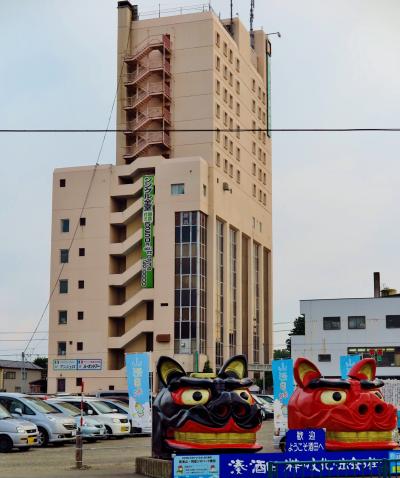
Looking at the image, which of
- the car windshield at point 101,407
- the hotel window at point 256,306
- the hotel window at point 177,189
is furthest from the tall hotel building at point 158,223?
the car windshield at point 101,407

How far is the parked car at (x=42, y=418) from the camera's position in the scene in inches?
1136

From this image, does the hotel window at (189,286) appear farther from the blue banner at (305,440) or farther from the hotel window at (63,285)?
the blue banner at (305,440)

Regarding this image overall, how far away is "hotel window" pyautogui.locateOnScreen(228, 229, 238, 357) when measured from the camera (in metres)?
78.9

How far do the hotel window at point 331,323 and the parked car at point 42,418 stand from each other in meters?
46.8

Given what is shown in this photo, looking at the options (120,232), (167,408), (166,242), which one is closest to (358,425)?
(167,408)

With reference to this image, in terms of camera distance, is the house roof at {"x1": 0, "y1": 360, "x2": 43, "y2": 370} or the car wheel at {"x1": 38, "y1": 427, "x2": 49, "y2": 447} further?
the house roof at {"x1": 0, "y1": 360, "x2": 43, "y2": 370}

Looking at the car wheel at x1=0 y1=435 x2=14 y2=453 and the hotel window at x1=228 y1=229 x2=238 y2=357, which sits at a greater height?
the hotel window at x1=228 y1=229 x2=238 y2=357

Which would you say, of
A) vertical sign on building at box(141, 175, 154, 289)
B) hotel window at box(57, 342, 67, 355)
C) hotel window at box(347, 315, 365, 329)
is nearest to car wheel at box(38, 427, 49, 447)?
vertical sign on building at box(141, 175, 154, 289)

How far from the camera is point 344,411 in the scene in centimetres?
2091

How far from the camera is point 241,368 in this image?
20.2 metres

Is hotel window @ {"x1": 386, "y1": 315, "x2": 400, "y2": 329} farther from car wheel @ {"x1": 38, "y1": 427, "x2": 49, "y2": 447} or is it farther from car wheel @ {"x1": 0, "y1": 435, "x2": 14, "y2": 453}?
car wheel @ {"x1": 0, "y1": 435, "x2": 14, "y2": 453}

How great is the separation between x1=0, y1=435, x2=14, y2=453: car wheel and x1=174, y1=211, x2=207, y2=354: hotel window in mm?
44925

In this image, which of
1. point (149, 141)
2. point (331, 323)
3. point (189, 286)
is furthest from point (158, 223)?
point (331, 323)

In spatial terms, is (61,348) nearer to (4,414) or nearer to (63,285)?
(63,285)
